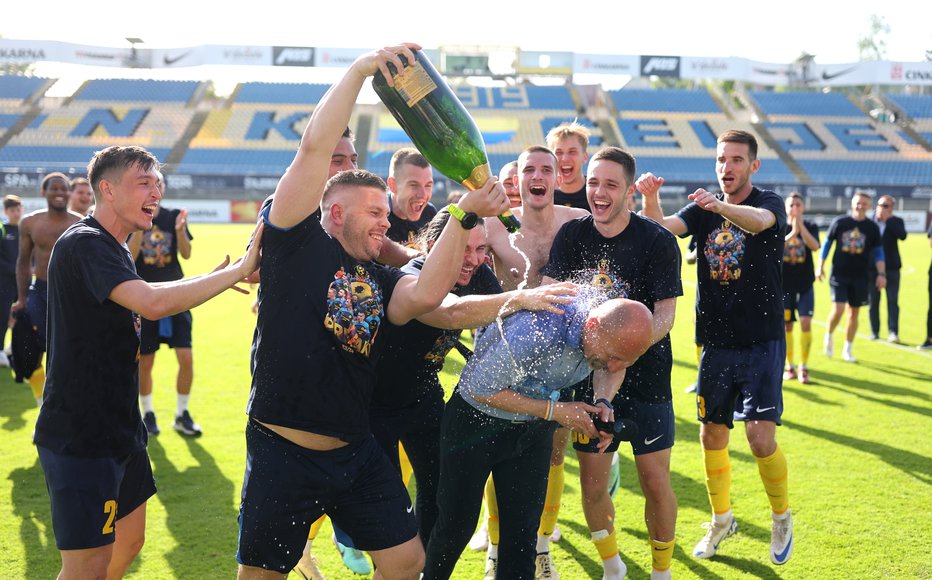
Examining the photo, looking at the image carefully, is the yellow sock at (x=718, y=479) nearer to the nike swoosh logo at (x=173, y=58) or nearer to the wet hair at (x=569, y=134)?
the wet hair at (x=569, y=134)

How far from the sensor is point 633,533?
5371 mm

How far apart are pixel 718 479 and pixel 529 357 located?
2513 mm

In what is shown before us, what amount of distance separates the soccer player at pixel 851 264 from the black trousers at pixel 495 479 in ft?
29.1

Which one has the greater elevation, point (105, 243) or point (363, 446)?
point (105, 243)

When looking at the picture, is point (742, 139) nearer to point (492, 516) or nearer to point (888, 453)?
point (492, 516)

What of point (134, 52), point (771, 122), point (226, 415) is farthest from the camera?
point (134, 52)

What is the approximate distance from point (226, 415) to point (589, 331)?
5.94 m

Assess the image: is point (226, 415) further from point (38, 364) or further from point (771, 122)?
point (771, 122)

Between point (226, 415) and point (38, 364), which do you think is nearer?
point (38, 364)

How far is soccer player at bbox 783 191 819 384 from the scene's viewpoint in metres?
10.1

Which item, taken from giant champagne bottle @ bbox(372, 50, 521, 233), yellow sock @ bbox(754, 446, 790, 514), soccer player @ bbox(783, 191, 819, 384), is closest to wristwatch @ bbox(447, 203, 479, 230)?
giant champagne bottle @ bbox(372, 50, 521, 233)

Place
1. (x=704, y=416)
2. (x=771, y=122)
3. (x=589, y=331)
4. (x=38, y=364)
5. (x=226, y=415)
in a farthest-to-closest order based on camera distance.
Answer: (x=771, y=122) < (x=226, y=415) < (x=38, y=364) < (x=704, y=416) < (x=589, y=331)

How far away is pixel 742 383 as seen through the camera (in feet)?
16.6

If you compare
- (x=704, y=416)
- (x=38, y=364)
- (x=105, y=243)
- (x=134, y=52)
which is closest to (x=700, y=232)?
(x=704, y=416)
